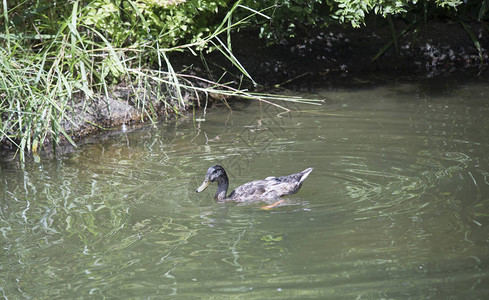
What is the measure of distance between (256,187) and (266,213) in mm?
455

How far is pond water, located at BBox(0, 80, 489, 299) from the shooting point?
483 centimetres

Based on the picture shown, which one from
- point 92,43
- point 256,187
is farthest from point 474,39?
point 92,43

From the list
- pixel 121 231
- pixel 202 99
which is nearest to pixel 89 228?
pixel 121 231

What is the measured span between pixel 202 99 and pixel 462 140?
4.48m

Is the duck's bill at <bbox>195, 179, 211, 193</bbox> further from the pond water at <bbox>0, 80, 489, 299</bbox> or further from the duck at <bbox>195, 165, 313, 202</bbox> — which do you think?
the pond water at <bbox>0, 80, 489, 299</bbox>

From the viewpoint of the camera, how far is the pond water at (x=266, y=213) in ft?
15.8

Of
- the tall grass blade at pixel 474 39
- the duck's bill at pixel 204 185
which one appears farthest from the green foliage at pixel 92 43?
the duck's bill at pixel 204 185

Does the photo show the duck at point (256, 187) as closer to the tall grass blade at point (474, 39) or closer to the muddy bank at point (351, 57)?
the muddy bank at point (351, 57)

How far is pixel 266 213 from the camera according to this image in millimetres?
6297

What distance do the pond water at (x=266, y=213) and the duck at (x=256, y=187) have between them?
0.11 m

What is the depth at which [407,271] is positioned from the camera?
4.83m

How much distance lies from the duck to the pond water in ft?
0.37

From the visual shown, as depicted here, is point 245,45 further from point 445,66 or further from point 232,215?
point 232,215

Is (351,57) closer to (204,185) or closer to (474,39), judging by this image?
(474,39)
